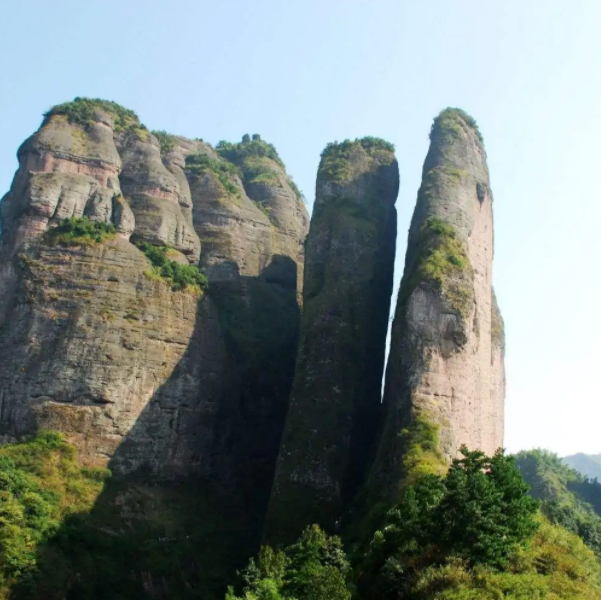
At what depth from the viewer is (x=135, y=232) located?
156 ft

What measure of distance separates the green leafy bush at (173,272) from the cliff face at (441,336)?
12276 mm

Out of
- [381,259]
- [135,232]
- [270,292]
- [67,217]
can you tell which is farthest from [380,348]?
[67,217]

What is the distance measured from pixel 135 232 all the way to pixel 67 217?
4.16 m

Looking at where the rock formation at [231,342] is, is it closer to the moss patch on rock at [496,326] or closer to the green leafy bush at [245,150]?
the moss patch on rock at [496,326]

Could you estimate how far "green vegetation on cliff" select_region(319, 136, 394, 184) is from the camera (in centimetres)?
4825

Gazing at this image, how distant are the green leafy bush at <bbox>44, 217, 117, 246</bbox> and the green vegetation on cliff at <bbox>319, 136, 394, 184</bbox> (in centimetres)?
1369

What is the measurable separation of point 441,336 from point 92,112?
28.5 meters

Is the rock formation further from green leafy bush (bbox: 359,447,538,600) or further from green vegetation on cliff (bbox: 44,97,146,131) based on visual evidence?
green leafy bush (bbox: 359,447,538,600)

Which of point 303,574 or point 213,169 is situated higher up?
point 213,169

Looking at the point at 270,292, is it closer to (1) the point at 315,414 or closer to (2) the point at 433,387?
(1) the point at 315,414

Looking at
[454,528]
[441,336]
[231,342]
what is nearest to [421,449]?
[441,336]

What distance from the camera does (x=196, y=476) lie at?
138ft

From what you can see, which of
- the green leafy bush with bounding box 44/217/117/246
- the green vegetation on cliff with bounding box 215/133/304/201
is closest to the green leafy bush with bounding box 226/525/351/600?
the green leafy bush with bounding box 44/217/117/246

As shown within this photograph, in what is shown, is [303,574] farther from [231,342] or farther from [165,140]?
[165,140]
